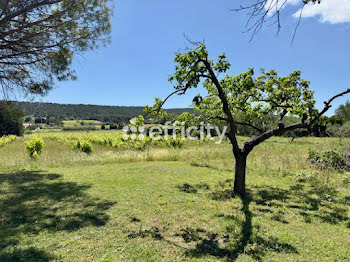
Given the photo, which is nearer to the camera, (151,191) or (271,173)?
(151,191)

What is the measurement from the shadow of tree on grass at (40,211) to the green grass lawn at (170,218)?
0.7 inches

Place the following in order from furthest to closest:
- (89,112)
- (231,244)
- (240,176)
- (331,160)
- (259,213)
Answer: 1. (89,112)
2. (331,160)
3. (240,176)
4. (259,213)
5. (231,244)

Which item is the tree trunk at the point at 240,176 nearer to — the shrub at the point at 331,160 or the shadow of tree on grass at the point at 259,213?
the shadow of tree on grass at the point at 259,213

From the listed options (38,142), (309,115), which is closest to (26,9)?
(309,115)

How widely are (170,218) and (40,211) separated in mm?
2771

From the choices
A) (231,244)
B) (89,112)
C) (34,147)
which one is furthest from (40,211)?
(89,112)

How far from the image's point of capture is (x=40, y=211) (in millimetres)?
4586

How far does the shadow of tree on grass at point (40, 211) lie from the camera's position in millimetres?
3084

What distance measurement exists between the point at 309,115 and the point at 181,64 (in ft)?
11.3

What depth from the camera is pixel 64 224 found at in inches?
154

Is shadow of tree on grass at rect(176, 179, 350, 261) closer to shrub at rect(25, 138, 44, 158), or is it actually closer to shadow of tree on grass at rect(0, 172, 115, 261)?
shadow of tree on grass at rect(0, 172, 115, 261)

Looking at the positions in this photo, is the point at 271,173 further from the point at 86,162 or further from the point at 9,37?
the point at 9,37

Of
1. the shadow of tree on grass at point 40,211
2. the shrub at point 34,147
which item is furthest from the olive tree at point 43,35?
the shrub at point 34,147

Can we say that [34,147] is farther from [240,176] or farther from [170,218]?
[240,176]
